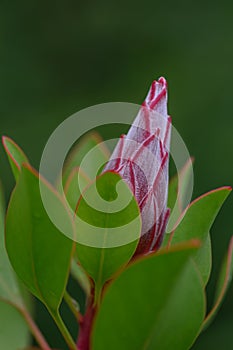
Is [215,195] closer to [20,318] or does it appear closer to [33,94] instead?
[20,318]

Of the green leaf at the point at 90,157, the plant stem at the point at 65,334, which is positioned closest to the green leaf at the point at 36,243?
the plant stem at the point at 65,334

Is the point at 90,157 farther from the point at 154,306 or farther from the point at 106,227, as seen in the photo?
the point at 154,306

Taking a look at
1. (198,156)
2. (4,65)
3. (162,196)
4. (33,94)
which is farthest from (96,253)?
(4,65)

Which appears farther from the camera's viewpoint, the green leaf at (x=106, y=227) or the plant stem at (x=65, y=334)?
the plant stem at (x=65, y=334)

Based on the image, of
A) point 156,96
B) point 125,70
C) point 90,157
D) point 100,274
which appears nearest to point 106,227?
point 100,274

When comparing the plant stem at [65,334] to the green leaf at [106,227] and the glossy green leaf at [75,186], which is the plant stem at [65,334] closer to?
the green leaf at [106,227]

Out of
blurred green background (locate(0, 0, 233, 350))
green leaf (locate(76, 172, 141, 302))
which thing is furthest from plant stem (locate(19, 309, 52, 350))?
blurred green background (locate(0, 0, 233, 350))

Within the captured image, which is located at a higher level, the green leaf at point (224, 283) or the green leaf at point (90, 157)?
the green leaf at point (90, 157)

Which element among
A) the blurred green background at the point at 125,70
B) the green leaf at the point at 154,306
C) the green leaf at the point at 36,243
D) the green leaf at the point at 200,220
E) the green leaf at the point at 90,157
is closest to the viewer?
the green leaf at the point at 154,306
